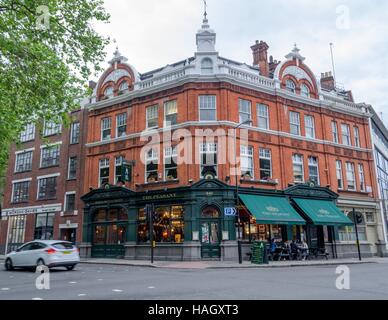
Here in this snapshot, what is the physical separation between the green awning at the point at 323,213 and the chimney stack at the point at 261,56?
34.8 feet

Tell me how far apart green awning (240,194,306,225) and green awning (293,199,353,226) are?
3.62 ft

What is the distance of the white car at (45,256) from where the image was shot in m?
16.7

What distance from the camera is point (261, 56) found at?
2958 centimetres

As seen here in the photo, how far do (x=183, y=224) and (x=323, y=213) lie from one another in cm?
1054

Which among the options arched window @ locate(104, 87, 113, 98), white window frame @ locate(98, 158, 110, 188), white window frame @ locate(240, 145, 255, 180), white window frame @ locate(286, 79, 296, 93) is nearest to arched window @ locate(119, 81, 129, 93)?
arched window @ locate(104, 87, 113, 98)

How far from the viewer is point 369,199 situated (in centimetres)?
3114

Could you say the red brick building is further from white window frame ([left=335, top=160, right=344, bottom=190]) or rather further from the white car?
white window frame ([left=335, top=160, right=344, bottom=190])

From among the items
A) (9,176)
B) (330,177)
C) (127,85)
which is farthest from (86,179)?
(330,177)

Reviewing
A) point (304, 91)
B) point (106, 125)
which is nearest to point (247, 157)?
point (304, 91)

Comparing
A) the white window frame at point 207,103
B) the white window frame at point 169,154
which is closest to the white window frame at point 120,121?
the white window frame at point 169,154

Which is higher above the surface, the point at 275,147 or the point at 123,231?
the point at 275,147
